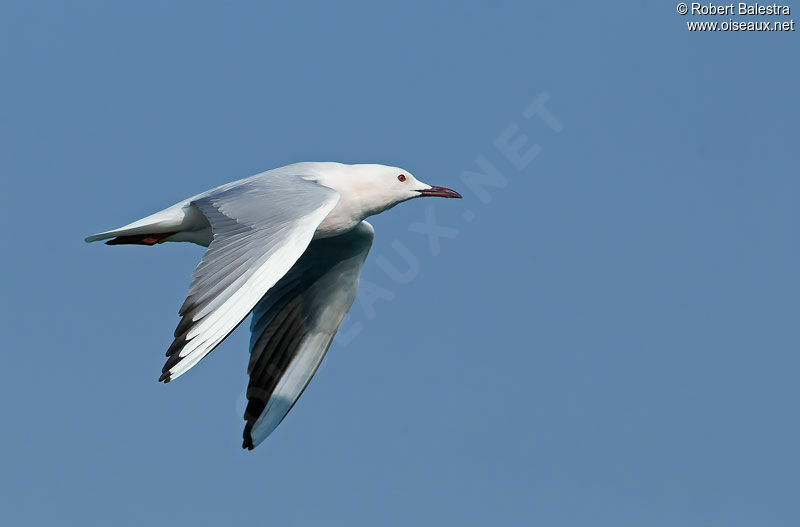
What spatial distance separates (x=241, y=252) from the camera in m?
9.06

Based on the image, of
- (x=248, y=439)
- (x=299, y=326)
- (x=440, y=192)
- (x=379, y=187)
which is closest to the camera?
(x=379, y=187)

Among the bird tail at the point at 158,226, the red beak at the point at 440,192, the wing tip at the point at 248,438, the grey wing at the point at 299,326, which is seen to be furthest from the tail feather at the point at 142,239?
the red beak at the point at 440,192

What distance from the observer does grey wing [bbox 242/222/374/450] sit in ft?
39.9

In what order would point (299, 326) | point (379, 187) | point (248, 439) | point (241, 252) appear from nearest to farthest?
point (241, 252) < point (379, 187) < point (248, 439) < point (299, 326)

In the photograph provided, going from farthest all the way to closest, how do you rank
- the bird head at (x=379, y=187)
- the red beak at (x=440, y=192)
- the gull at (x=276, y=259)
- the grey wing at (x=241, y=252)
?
the red beak at (x=440, y=192) → the bird head at (x=379, y=187) → the gull at (x=276, y=259) → the grey wing at (x=241, y=252)

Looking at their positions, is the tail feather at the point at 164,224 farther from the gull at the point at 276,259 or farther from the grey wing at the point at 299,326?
the grey wing at the point at 299,326

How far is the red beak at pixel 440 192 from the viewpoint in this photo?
1158 cm

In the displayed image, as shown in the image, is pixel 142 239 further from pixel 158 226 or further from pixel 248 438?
pixel 248 438

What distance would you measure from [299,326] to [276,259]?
3.50m

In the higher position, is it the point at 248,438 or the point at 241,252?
the point at 241,252

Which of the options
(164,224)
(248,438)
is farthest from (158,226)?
(248,438)

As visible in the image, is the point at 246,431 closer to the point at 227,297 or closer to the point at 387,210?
the point at 387,210

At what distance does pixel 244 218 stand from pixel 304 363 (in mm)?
2926

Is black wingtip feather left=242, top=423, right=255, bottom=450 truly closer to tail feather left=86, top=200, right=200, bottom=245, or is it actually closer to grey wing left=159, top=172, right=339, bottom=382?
tail feather left=86, top=200, right=200, bottom=245
